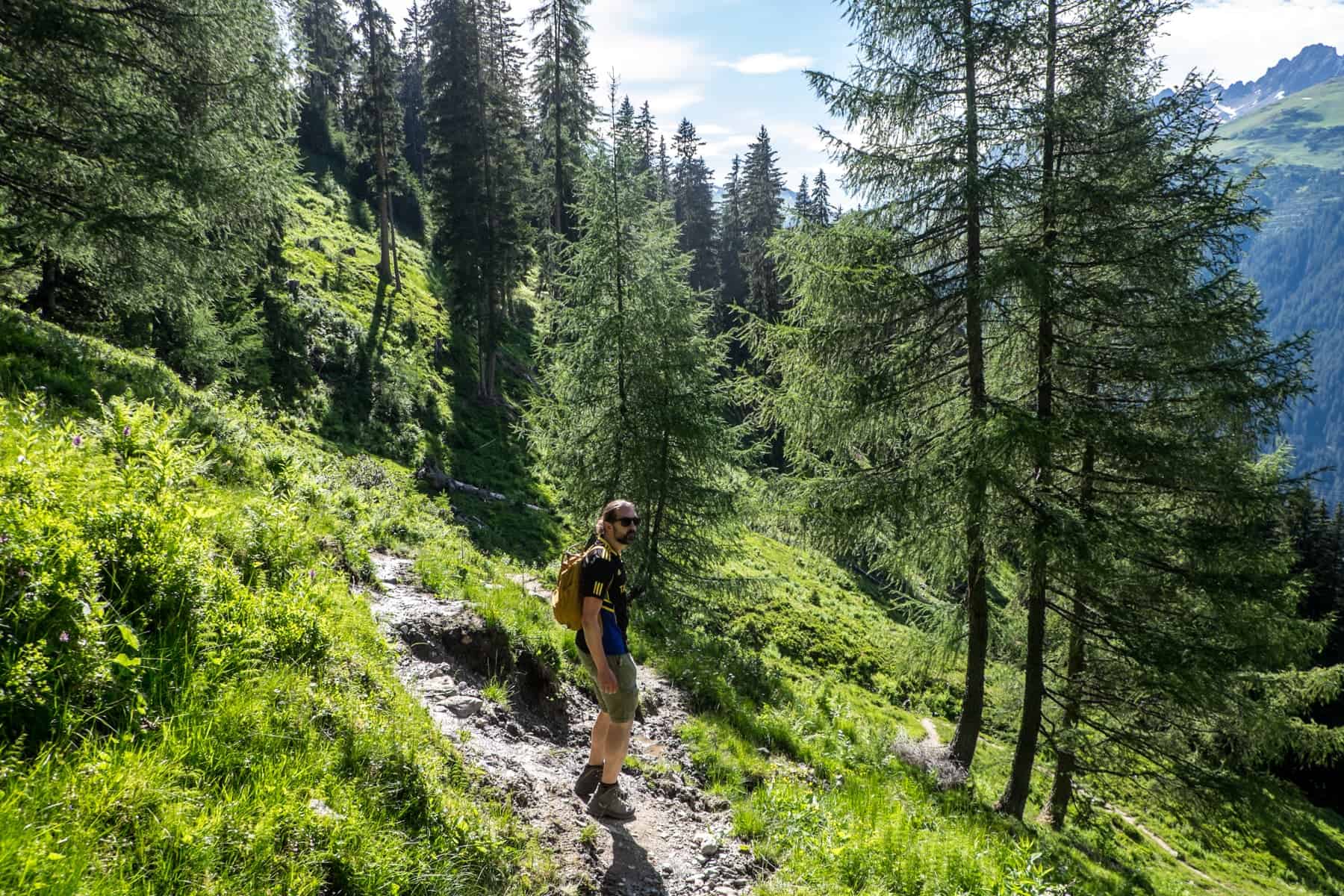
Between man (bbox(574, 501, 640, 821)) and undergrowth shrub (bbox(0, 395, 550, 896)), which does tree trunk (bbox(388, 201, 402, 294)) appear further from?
man (bbox(574, 501, 640, 821))

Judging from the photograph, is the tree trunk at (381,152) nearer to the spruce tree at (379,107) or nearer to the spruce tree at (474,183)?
the spruce tree at (379,107)

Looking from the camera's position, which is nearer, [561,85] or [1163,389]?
[1163,389]

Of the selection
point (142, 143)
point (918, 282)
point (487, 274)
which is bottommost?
point (918, 282)

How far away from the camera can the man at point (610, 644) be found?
4.85 meters

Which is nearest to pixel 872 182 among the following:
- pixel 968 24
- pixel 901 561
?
pixel 968 24

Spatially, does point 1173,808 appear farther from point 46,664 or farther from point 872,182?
point 46,664

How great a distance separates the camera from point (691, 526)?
46.7 feet

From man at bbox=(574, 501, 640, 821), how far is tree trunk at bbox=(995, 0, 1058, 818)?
595 cm

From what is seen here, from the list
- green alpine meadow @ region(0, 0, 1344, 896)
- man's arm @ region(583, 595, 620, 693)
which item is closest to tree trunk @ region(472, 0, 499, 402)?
green alpine meadow @ region(0, 0, 1344, 896)

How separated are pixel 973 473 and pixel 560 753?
623cm

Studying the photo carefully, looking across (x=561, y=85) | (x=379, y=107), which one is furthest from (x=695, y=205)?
(x=379, y=107)

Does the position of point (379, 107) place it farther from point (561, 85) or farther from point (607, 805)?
point (607, 805)

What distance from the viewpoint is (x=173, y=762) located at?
2.89 metres

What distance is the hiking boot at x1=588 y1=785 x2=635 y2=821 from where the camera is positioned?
206 inches
